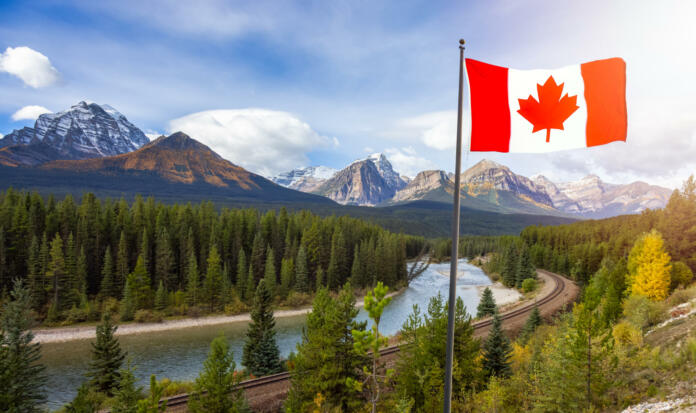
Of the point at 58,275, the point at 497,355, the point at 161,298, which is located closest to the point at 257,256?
the point at 161,298

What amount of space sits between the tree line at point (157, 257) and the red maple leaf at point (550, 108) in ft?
208

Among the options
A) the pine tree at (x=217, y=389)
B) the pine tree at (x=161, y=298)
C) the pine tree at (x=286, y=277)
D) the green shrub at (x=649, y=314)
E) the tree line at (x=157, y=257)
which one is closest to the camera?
the pine tree at (x=217, y=389)

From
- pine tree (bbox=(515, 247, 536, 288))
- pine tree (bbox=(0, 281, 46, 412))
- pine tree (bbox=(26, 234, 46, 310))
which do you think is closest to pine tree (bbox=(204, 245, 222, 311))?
pine tree (bbox=(26, 234, 46, 310))

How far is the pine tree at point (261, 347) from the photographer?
106 ft

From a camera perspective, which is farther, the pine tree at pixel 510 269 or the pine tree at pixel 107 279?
the pine tree at pixel 510 269

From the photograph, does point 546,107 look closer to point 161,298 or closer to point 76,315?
point 161,298

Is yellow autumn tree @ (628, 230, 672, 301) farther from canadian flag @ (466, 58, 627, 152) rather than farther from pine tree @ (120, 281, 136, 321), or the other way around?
pine tree @ (120, 281, 136, 321)

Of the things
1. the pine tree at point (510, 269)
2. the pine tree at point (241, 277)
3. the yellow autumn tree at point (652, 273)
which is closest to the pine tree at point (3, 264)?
the pine tree at point (241, 277)

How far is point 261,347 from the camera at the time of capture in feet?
108

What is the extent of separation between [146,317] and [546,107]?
2604 inches

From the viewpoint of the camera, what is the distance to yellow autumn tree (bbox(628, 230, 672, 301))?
35000 millimetres

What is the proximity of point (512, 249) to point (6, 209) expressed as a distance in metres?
116

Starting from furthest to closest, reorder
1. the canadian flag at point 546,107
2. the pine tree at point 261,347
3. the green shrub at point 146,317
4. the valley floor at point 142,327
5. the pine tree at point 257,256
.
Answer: the pine tree at point 257,256
the green shrub at point 146,317
the valley floor at point 142,327
the pine tree at point 261,347
the canadian flag at point 546,107

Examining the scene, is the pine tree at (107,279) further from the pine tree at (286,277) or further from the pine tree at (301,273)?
the pine tree at (301,273)
